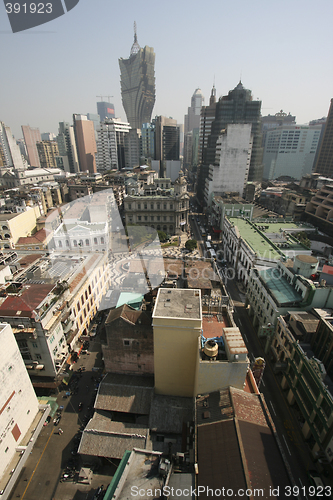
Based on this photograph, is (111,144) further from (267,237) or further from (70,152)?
(267,237)

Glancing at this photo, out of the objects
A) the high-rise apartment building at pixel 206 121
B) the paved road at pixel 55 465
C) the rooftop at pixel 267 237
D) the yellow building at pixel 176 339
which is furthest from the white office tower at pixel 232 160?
the paved road at pixel 55 465

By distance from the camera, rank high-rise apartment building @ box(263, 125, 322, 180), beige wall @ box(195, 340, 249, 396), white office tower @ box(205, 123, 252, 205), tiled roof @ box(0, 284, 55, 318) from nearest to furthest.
Answer: beige wall @ box(195, 340, 249, 396), tiled roof @ box(0, 284, 55, 318), white office tower @ box(205, 123, 252, 205), high-rise apartment building @ box(263, 125, 322, 180)

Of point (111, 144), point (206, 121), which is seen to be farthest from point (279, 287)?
point (111, 144)

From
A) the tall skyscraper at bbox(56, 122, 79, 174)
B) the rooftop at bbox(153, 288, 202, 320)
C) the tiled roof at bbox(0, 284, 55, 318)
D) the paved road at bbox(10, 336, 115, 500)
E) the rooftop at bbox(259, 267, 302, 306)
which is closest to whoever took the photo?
the paved road at bbox(10, 336, 115, 500)

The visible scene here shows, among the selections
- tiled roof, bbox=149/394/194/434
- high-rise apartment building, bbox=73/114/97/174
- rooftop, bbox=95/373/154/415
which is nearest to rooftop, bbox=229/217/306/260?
tiled roof, bbox=149/394/194/434

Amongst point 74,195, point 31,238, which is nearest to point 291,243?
point 31,238

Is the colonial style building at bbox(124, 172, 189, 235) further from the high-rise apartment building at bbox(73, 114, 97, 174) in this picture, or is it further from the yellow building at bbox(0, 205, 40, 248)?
the high-rise apartment building at bbox(73, 114, 97, 174)

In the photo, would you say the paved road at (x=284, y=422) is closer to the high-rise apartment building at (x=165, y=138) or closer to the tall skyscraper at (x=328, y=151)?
the tall skyscraper at (x=328, y=151)
